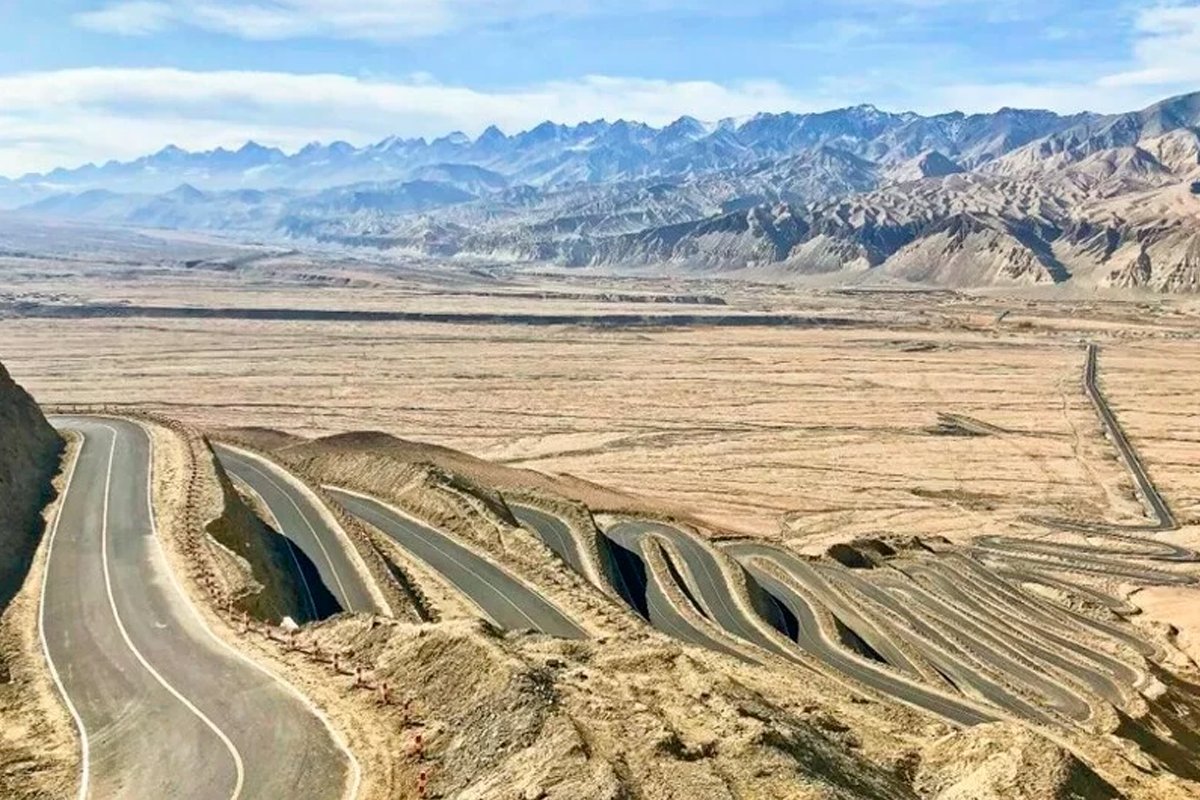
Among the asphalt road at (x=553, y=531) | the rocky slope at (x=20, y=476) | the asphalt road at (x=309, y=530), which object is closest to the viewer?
the rocky slope at (x=20, y=476)

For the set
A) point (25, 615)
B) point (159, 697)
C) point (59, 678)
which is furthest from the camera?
point (25, 615)

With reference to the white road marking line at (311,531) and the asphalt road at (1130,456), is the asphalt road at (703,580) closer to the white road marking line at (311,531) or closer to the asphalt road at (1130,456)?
the white road marking line at (311,531)

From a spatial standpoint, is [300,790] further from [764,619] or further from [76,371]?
[76,371]

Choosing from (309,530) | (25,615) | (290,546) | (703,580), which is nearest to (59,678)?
(25,615)

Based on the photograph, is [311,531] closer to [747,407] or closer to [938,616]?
[938,616]

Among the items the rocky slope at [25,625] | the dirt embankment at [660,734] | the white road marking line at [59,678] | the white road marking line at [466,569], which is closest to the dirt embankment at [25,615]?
the rocky slope at [25,625]

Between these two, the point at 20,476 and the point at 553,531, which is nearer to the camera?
the point at 20,476
